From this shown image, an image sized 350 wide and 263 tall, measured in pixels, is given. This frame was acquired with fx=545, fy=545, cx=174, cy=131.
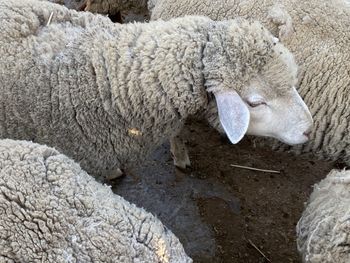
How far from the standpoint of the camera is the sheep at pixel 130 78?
2.93 metres

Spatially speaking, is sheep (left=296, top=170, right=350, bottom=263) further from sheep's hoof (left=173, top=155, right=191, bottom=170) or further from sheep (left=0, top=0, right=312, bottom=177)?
sheep's hoof (left=173, top=155, right=191, bottom=170)

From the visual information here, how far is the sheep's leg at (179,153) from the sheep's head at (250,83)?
87 centimetres

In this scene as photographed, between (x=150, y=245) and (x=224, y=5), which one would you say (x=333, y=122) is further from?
(x=150, y=245)

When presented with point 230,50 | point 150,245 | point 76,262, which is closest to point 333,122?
point 230,50

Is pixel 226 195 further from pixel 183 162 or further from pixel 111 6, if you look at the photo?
pixel 111 6

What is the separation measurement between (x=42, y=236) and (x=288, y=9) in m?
2.33

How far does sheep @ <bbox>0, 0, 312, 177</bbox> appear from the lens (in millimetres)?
2932

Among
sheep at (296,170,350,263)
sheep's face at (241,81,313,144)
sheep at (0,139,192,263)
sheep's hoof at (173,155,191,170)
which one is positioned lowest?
sheep's hoof at (173,155,191,170)

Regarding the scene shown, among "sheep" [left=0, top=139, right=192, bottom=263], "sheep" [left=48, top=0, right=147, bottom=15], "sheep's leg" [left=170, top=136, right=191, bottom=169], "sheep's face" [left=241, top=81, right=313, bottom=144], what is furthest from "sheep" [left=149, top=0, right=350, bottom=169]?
"sheep" [left=0, top=139, right=192, bottom=263]

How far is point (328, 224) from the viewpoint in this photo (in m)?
2.69

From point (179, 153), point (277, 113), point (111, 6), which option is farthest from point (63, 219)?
point (111, 6)

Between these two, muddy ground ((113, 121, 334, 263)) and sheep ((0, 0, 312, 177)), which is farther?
muddy ground ((113, 121, 334, 263))

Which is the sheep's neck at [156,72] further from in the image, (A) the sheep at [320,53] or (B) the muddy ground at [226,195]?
(B) the muddy ground at [226,195]

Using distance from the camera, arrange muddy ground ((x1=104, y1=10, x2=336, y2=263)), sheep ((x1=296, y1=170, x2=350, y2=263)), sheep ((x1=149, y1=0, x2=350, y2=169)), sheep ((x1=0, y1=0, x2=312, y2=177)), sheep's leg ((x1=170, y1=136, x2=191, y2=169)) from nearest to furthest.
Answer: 1. sheep ((x1=296, y1=170, x2=350, y2=263))
2. sheep ((x1=0, y1=0, x2=312, y2=177))
3. sheep ((x1=149, y1=0, x2=350, y2=169))
4. muddy ground ((x1=104, y1=10, x2=336, y2=263))
5. sheep's leg ((x1=170, y1=136, x2=191, y2=169))
